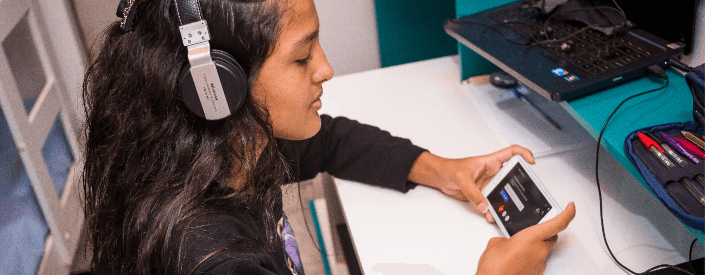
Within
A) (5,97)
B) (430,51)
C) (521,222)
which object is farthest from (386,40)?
(5,97)

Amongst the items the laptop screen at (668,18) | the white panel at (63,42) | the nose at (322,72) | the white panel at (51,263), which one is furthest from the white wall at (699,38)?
the white panel at (51,263)

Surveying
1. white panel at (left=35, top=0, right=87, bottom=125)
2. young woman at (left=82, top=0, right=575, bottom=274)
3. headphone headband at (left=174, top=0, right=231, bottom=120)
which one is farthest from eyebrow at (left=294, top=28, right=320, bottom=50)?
white panel at (left=35, top=0, right=87, bottom=125)

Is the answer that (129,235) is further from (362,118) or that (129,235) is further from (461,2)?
(461,2)

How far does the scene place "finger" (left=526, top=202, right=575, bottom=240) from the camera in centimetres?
74

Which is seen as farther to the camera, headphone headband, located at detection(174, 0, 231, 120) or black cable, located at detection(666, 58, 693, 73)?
black cable, located at detection(666, 58, 693, 73)

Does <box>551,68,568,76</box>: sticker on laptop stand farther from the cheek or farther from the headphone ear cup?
the headphone ear cup

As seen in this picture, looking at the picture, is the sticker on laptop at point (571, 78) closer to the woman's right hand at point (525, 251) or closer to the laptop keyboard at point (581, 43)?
the laptop keyboard at point (581, 43)

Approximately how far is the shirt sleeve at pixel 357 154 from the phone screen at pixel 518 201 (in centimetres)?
17

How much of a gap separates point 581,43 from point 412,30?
0.65 metres

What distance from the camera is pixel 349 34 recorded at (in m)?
1.65

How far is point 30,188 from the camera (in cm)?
155

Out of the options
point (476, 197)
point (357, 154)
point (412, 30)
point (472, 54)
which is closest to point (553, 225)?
point (476, 197)

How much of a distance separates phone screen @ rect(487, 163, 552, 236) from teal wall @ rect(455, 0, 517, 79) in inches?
18.1

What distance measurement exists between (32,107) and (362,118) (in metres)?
1.06
